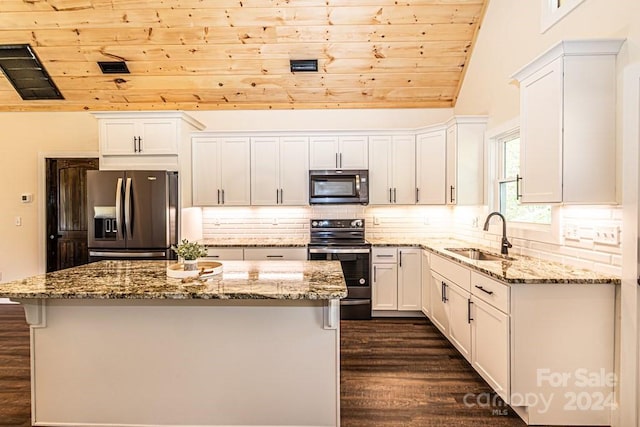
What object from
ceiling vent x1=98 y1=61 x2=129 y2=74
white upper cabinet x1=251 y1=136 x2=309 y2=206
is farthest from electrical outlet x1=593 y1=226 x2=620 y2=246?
ceiling vent x1=98 y1=61 x2=129 y2=74

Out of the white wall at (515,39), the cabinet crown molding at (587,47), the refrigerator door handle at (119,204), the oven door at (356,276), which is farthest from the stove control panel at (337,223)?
the cabinet crown molding at (587,47)

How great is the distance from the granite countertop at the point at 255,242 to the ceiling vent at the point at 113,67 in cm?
232

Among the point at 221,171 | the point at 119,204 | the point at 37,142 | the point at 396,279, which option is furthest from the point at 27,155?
the point at 396,279

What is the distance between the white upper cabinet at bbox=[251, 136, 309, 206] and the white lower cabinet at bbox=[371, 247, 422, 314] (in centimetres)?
125

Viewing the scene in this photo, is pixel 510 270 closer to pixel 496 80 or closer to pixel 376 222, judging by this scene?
pixel 496 80

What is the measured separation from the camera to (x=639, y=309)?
203 centimetres

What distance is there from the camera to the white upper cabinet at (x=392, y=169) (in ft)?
15.3

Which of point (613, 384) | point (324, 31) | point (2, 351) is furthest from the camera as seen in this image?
point (324, 31)

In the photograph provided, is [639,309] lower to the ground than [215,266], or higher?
lower

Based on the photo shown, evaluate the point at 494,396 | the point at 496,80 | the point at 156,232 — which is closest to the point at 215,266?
the point at 156,232

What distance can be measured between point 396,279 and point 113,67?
431 cm

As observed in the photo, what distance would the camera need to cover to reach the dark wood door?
517cm

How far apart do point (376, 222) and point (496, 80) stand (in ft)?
7.28

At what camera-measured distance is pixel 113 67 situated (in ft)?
14.7
